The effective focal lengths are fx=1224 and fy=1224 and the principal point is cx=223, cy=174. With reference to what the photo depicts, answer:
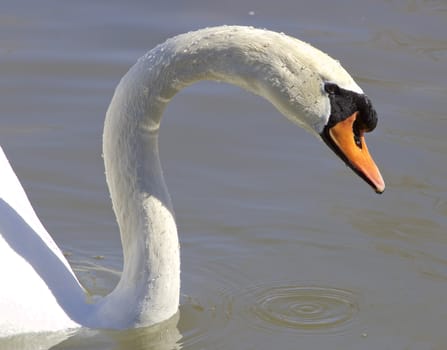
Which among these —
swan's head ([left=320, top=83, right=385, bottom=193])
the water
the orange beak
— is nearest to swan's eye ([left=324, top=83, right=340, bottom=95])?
swan's head ([left=320, top=83, right=385, bottom=193])

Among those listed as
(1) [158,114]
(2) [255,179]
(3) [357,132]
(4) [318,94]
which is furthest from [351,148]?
(2) [255,179]

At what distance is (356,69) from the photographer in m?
9.73

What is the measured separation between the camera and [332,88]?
16.7 feet

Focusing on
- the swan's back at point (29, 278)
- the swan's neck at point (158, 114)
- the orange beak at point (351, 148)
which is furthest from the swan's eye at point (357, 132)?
the swan's back at point (29, 278)

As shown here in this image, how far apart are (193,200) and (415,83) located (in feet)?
8.54

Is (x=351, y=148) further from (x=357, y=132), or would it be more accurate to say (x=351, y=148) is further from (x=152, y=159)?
(x=152, y=159)

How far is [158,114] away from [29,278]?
3.30 feet

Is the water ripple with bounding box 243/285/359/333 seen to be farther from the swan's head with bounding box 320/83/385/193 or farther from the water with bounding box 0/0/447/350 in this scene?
the swan's head with bounding box 320/83/385/193

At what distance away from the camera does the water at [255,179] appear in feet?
20.9

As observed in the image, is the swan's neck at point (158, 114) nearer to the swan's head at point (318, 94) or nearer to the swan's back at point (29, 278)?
the swan's head at point (318, 94)

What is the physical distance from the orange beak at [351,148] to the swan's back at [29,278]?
4.94 ft

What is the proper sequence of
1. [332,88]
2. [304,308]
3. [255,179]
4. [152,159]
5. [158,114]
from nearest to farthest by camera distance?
1. [332,88]
2. [158,114]
3. [152,159]
4. [304,308]
5. [255,179]

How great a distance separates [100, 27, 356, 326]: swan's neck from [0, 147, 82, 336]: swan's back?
234 mm

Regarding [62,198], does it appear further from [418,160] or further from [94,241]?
[418,160]
